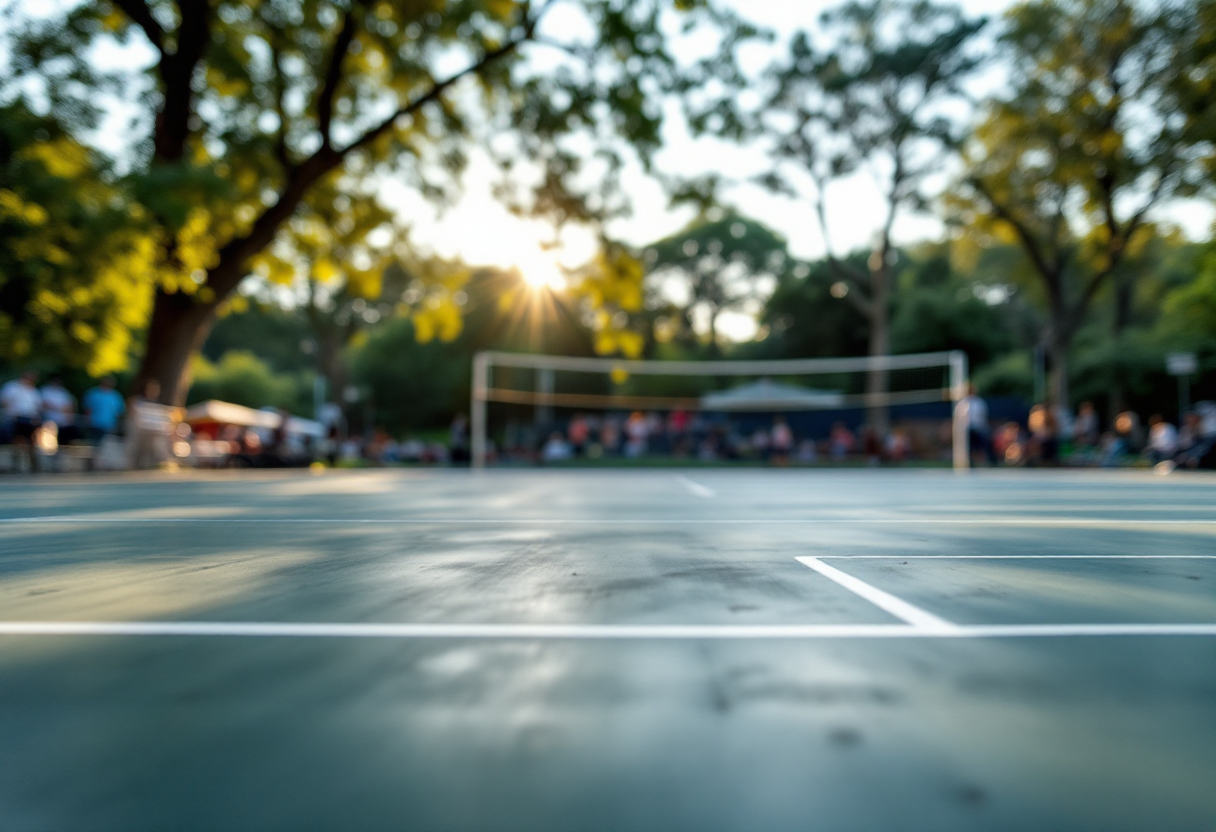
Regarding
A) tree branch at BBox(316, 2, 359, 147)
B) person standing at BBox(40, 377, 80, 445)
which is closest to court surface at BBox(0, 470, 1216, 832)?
tree branch at BBox(316, 2, 359, 147)

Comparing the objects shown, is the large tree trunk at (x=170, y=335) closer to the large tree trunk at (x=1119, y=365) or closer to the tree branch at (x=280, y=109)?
the tree branch at (x=280, y=109)

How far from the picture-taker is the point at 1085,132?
20.8 meters

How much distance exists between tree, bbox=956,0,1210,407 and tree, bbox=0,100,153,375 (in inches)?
822

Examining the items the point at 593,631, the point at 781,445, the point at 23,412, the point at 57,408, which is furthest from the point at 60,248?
the point at 781,445

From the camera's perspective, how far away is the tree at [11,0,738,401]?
36.6 feet

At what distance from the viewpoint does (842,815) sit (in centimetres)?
93

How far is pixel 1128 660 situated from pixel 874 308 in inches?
919

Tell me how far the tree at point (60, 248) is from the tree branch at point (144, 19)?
2056mm

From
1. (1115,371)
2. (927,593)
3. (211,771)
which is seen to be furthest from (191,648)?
(1115,371)

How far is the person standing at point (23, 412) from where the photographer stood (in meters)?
11.2

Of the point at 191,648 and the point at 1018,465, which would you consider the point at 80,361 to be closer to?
the point at 191,648

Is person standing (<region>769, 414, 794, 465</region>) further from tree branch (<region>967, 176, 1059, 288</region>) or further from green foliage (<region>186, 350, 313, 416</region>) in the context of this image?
green foliage (<region>186, 350, 313, 416</region>)

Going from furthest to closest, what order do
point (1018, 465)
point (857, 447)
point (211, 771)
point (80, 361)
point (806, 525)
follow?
1. point (857, 447)
2. point (1018, 465)
3. point (80, 361)
4. point (806, 525)
5. point (211, 771)

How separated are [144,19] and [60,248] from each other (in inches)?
143
